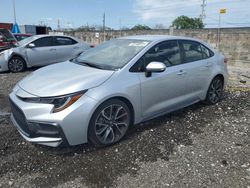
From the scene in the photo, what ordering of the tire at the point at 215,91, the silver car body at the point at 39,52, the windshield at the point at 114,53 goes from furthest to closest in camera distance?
the silver car body at the point at 39,52, the tire at the point at 215,91, the windshield at the point at 114,53

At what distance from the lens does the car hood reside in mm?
3021

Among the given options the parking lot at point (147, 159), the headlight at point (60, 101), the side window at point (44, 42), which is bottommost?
the parking lot at point (147, 159)

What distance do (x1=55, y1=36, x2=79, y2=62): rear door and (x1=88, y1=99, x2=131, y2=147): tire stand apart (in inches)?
266

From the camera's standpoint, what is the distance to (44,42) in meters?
9.48

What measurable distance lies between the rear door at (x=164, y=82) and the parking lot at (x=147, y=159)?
0.37 meters

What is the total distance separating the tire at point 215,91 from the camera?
4.99 metres

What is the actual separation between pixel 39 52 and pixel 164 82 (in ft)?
22.4

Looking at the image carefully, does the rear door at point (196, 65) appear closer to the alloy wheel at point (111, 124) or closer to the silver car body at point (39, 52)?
the alloy wheel at point (111, 124)

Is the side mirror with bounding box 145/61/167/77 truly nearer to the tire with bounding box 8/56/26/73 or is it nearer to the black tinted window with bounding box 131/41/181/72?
the black tinted window with bounding box 131/41/181/72

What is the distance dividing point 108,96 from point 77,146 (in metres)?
0.85

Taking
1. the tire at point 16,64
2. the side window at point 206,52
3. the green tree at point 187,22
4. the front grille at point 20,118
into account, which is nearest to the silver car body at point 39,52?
the tire at point 16,64

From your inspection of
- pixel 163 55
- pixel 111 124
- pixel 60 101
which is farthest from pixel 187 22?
pixel 60 101

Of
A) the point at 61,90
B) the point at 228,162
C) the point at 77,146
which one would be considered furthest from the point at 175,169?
the point at 61,90

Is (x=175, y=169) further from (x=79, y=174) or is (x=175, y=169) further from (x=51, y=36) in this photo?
(x=51, y=36)
